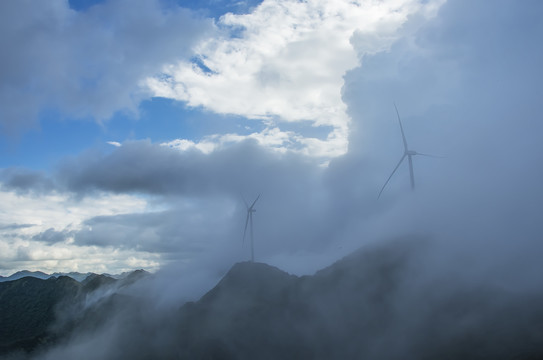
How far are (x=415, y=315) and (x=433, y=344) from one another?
80.3 ft

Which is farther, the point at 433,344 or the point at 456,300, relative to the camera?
the point at 456,300

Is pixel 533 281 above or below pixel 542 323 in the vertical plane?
above

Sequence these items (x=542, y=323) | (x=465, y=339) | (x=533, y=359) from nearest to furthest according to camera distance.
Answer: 1. (x=533, y=359)
2. (x=542, y=323)
3. (x=465, y=339)

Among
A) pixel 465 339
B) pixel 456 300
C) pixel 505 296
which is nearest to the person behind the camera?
pixel 465 339

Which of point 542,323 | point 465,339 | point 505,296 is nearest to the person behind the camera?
point 542,323

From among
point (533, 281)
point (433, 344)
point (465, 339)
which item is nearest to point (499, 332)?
point (465, 339)

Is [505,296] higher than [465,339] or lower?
higher

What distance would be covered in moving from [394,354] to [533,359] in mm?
61785

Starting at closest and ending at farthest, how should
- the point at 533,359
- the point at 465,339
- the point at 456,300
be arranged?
the point at 533,359 < the point at 465,339 < the point at 456,300

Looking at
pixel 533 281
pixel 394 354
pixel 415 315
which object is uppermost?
pixel 533 281

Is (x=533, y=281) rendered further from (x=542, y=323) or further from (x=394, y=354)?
(x=394, y=354)

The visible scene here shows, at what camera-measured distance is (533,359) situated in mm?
132500

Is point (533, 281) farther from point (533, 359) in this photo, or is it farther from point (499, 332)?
point (533, 359)

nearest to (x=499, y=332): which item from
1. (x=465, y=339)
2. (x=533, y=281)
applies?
(x=465, y=339)
